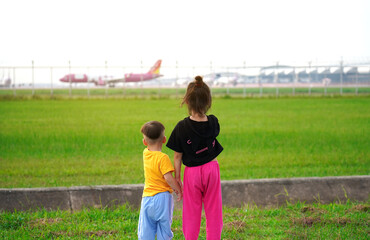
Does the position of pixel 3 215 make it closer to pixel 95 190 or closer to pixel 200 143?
pixel 95 190

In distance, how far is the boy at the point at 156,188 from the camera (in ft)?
11.1

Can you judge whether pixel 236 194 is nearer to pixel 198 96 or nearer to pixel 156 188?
pixel 156 188

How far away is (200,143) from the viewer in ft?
11.4

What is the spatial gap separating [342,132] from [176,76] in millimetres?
23031

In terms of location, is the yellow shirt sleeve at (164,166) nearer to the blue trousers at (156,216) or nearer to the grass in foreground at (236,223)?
the blue trousers at (156,216)

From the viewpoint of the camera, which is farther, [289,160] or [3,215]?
[289,160]

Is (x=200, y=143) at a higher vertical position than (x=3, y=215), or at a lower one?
higher

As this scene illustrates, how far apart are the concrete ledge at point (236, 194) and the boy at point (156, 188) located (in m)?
1.49

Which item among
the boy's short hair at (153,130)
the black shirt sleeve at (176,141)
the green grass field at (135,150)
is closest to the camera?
the boy's short hair at (153,130)

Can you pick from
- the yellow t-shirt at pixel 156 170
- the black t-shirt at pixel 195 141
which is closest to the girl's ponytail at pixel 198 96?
the black t-shirt at pixel 195 141

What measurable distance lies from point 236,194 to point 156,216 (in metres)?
1.79

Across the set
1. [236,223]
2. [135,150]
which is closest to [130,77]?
[135,150]

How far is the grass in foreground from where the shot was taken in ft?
13.5

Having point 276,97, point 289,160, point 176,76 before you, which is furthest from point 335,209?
point 176,76
